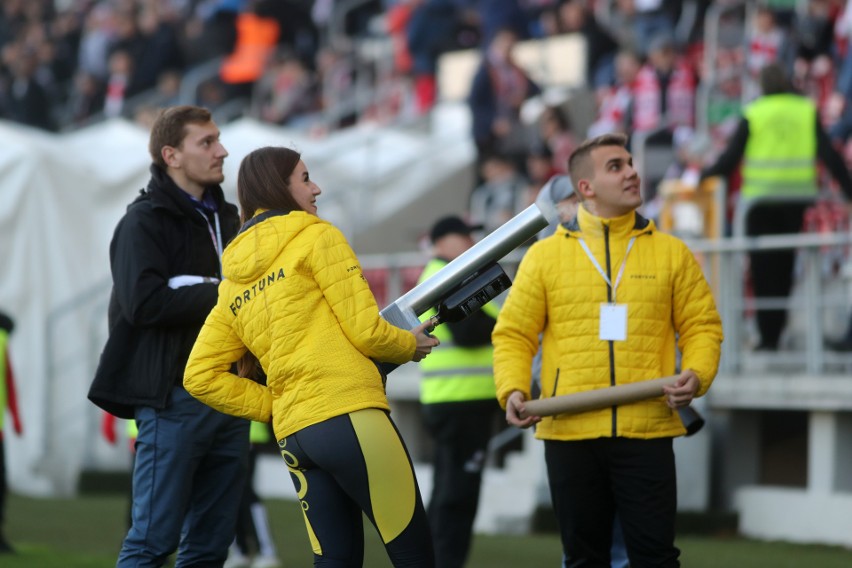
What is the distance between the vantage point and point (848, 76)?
1375cm

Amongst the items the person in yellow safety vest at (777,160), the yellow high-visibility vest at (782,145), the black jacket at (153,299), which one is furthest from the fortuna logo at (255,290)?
the yellow high-visibility vest at (782,145)

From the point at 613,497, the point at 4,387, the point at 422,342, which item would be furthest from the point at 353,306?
the point at 4,387

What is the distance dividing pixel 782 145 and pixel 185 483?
5.85 metres

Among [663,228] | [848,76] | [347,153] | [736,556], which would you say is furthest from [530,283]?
[347,153]

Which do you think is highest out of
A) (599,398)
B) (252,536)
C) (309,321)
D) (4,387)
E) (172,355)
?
(309,321)

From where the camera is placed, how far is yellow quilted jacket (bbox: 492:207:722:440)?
6152 mm

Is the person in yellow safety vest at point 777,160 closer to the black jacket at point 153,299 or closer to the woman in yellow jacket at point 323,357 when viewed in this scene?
the black jacket at point 153,299

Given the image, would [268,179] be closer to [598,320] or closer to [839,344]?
[598,320]

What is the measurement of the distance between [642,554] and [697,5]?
11.9 metres

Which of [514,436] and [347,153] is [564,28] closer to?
[347,153]

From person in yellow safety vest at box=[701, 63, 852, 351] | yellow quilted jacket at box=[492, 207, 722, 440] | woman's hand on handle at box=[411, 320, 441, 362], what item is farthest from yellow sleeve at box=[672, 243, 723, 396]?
person in yellow safety vest at box=[701, 63, 852, 351]

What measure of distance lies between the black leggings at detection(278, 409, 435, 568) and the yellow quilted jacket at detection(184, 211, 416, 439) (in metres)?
0.06

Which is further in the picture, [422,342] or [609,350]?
[609,350]

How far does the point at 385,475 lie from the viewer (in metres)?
5.40
